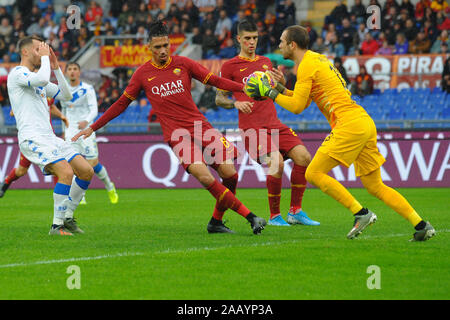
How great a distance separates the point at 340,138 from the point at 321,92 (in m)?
0.55

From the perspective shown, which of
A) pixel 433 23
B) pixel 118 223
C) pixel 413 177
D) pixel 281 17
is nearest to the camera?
pixel 118 223

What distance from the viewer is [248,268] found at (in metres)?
6.57

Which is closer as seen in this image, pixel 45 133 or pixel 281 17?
pixel 45 133

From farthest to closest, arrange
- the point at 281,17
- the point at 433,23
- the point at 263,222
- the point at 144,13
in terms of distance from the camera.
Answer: the point at 144,13 → the point at 281,17 → the point at 433,23 → the point at 263,222

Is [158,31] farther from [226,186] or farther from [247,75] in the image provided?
[226,186]

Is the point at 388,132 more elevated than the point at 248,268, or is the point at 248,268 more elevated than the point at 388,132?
the point at 248,268

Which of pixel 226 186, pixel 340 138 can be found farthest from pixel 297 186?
pixel 340 138

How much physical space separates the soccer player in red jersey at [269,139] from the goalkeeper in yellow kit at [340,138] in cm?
210

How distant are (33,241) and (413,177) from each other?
412 inches

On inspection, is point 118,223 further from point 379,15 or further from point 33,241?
point 379,15

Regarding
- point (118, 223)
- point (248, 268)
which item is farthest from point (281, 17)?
point (248, 268)

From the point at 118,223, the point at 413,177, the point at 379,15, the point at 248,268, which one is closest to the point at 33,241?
the point at 118,223

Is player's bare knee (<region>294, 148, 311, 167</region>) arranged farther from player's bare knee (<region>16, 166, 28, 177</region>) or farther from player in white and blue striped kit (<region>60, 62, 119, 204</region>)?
player's bare knee (<region>16, 166, 28, 177</region>)
